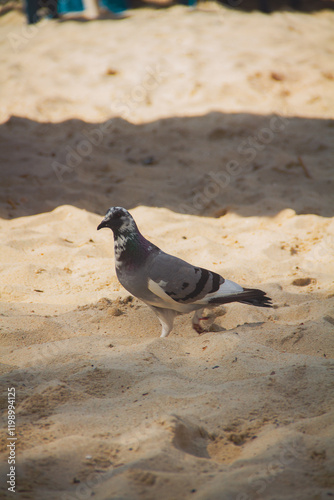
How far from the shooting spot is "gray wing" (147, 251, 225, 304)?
9.67 ft

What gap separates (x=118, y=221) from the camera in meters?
3.08

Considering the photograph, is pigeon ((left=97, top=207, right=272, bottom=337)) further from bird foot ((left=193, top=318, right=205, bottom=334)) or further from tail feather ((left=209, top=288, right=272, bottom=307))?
bird foot ((left=193, top=318, right=205, bottom=334))

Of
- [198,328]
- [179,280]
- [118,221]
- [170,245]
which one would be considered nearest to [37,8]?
[170,245]

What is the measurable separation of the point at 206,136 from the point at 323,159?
5.52 feet

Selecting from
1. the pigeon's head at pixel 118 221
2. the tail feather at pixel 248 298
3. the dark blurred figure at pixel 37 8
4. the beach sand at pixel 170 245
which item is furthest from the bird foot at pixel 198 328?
the dark blurred figure at pixel 37 8

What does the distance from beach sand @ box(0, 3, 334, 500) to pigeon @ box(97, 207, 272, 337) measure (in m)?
0.21

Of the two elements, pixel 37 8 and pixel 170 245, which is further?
pixel 37 8

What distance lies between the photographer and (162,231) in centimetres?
458

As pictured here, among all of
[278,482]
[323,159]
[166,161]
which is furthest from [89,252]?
[323,159]

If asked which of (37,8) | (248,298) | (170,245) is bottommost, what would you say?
(170,245)

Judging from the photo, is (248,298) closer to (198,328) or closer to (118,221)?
(198,328)

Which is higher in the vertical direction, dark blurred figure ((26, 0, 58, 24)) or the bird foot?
dark blurred figure ((26, 0, 58, 24))

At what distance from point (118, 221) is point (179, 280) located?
1.93 ft

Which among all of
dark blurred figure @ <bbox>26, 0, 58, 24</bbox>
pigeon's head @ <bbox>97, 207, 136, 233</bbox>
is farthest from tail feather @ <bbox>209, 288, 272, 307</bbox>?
dark blurred figure @ <bbox>26, 0, 58, 24</bbox>
